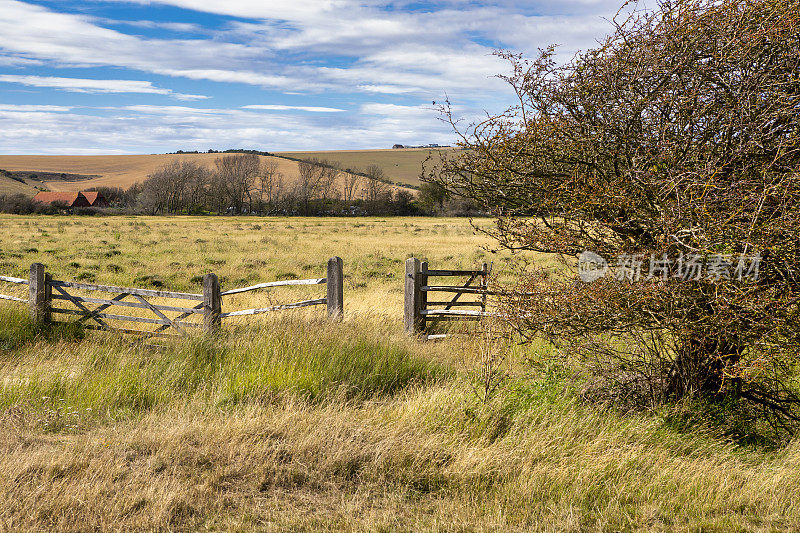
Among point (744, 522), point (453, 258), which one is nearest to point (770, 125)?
point (744, 522)

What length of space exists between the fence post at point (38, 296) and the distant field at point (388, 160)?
103 metres

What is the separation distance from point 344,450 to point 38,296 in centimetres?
786

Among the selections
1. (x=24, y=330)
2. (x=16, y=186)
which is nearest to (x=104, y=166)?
(x=16, y=186)

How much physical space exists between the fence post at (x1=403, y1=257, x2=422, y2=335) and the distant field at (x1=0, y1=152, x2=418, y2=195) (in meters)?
99.1

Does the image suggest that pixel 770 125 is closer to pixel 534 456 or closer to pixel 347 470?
pixel 534 456

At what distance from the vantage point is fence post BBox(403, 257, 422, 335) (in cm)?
977

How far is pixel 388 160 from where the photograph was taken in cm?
14375

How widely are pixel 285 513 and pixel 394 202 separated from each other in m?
79.6

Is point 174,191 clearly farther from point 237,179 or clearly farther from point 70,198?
point 70,198

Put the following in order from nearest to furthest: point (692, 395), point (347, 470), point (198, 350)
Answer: point (347, 470) < point (692, 395) < point (198, 350)

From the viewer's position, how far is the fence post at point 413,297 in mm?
9773

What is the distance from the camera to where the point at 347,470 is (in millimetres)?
4453

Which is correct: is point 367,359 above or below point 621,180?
below

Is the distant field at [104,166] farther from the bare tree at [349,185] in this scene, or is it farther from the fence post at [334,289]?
the fence post at [334,289]
